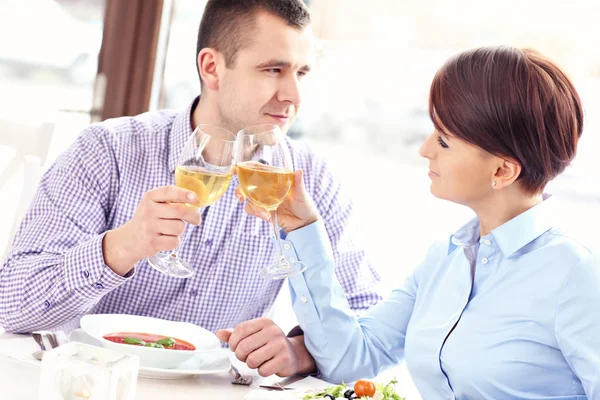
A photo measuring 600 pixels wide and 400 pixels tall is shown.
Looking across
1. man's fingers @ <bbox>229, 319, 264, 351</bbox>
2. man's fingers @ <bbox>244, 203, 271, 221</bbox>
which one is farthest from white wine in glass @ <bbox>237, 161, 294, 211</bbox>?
man's fingers @ <bbox>229, 319, 264, 351</bbox>

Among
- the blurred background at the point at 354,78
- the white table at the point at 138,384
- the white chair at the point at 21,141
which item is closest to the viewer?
the white table at the point at 138,384

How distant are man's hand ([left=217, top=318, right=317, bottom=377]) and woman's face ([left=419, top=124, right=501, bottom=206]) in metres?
0.51

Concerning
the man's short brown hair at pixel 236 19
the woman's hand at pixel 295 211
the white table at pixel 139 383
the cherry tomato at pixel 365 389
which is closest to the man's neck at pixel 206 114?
the man's short brown hair at pixel 236 19

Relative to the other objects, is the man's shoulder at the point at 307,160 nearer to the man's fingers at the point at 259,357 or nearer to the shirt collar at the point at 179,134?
the shirt collar at the point at 179,134

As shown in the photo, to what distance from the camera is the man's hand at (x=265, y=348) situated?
1.71 metres

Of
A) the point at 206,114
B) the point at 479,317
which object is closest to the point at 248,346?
the point at 479,317

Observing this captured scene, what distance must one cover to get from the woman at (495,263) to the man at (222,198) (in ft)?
0.86

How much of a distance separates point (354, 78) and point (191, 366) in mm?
2437

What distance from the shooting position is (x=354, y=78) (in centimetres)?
377

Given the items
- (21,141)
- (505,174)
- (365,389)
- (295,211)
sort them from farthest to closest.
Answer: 1. (21,141)
2. (295,211)
3. (505,174)
4. (365,389)

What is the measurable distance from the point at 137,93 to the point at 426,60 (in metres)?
1.50

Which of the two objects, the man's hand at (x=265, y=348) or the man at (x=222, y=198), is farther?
the man at (x=222, y=198)

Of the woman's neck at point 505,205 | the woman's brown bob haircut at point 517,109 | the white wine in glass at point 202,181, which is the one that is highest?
the woman's brown bob haircut at point 517,109

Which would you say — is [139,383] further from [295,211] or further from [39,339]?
[295,211]
